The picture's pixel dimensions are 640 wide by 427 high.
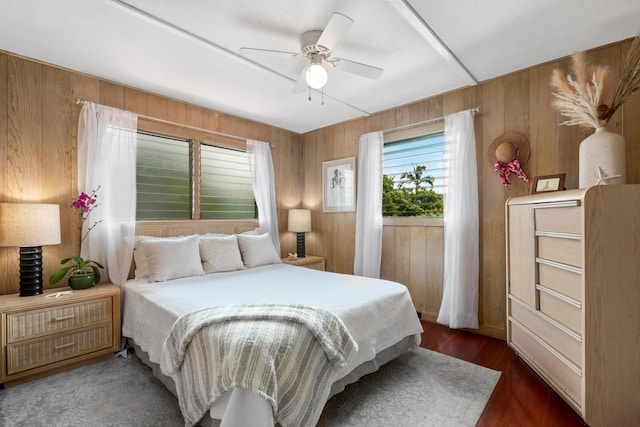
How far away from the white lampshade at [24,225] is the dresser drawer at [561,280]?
3.62 meters

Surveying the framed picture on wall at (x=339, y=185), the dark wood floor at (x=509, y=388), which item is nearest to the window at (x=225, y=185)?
the framed picture on wall at (x=339, y=185)

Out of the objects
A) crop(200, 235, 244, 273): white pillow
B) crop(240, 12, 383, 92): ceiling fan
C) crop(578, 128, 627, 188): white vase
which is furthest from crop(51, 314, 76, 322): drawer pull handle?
crop(578, 128, 627, 188): white vase

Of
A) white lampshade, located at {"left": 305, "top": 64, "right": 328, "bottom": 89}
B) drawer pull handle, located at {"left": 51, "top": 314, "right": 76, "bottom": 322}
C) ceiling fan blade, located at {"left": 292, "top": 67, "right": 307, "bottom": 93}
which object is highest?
ceiling fan blade, located at {"left": 292, "top": 67, "right": 307, "bottom": 93}

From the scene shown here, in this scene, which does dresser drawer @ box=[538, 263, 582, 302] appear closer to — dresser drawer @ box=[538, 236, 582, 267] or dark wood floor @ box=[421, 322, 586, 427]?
dresser drawer @ box=[538, 236, 582, 267]

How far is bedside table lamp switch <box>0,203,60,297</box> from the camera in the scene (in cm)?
222

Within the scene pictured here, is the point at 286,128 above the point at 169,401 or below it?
above

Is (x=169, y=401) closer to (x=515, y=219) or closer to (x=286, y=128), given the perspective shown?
(x=515, y=219)

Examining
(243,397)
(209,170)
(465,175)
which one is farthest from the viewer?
(209,170)

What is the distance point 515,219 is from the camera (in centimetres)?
245

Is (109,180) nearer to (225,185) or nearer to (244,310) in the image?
(225,185)

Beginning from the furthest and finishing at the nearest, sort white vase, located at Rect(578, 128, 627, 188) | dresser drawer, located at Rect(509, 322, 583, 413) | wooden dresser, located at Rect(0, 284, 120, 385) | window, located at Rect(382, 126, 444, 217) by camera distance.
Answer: window, located at Rect(382, 126, 444, 217), wooden dresser, located at Rect(0, 284, 120, 385), white vase, located at Rect(578, 128, 627, 188), dresser drawer, located at Rect(509, 322, 583, 413)

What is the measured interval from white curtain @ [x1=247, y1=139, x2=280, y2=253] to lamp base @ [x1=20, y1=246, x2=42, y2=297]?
2242 mm

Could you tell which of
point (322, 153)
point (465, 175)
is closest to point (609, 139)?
point (465, 175)

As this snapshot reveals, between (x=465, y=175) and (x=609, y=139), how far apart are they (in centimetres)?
119
